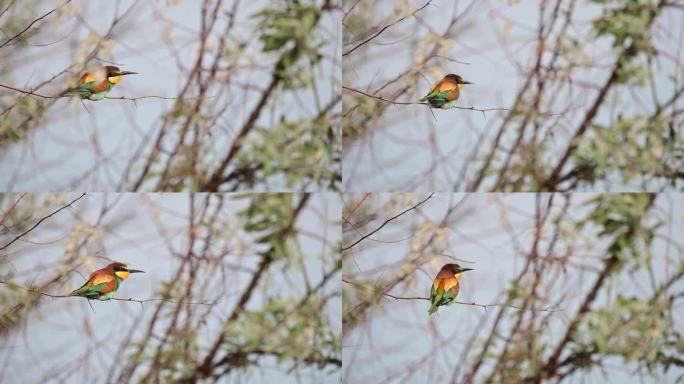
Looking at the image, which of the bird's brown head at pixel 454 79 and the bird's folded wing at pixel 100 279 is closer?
the bird's folded wing at pixel 100 279

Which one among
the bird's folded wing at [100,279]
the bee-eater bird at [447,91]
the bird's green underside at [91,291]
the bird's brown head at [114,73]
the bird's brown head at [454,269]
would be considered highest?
the bee-eater bird at [447,91]

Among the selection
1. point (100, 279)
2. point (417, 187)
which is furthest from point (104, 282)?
point (417, 187)

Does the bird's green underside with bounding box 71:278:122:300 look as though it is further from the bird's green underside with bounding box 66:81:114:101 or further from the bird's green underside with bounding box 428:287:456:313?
the bird's green underside with bounding box 428:287:456:313

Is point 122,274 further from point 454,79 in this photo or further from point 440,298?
point 454,79

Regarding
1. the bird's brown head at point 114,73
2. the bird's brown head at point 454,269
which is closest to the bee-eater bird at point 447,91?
the bird's brown head at point 454,269

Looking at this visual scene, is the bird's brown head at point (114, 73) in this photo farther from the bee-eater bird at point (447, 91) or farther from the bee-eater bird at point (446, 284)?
the bee-eater bird at point (446, 284)

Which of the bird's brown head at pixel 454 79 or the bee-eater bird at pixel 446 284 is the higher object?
the bird's brown head at pixel 454 79

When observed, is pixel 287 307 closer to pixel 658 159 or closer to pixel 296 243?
pixel 296 243
